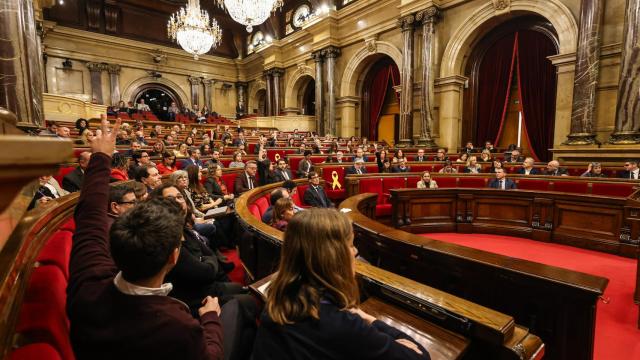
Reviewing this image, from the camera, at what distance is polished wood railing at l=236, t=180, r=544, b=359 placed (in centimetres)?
101

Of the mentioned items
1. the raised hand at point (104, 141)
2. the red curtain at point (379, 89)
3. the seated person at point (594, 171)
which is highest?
the red curtain at point (379, 89)

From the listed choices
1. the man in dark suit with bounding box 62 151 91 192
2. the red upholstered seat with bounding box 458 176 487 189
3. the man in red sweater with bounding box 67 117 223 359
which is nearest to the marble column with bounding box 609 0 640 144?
the red upholstered seat with bounding box 458 176 487 189

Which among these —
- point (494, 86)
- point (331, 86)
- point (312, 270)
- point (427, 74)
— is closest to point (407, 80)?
point (427, 74)

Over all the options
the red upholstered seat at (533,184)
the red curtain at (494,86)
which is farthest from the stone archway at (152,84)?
the red upholstered seat at (533,184)

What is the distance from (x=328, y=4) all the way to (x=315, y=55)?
6.46ft

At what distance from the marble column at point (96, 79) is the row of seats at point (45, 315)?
17.0 metres

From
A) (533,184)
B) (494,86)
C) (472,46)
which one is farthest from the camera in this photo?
(494,86)

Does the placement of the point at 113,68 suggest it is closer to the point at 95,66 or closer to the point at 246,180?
the point at 95,66

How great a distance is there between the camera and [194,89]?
18.1 meters

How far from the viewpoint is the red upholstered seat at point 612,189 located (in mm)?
4203

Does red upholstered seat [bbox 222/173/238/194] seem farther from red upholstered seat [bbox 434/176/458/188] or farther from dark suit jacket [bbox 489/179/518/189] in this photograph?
dark suit jacket [bbox 489/179/518/189]

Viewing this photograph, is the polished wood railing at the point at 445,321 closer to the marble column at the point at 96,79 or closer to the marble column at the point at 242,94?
the marble column at the point at 96,79

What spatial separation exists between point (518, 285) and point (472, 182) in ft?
12.9

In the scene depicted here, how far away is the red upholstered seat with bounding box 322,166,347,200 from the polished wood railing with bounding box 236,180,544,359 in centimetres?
445
